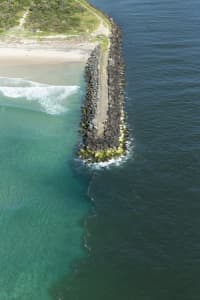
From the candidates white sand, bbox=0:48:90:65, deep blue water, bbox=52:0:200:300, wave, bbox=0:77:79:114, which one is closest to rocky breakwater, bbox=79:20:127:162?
deep blue water, bbox=52:0:200:300

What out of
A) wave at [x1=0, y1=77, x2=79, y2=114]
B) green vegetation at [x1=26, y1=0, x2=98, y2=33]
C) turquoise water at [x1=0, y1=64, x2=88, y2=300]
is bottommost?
turquoise water at [x1=0, y1=64, x2=88, y2=300]

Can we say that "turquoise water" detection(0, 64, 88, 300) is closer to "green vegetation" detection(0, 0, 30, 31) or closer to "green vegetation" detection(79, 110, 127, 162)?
"green vegetation" detection(79, 110, 127, 162)

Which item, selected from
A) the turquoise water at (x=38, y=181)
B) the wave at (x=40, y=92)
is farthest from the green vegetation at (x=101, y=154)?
the wave at (x=40, y=92)

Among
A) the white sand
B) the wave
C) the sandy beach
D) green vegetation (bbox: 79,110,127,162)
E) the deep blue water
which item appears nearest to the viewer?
the deep blue water

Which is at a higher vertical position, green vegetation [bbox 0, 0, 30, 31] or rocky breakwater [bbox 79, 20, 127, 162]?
green vegetation [bbox 0, 0, 30, 31]

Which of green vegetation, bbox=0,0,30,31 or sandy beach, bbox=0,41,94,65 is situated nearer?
sandy beach, bbox=0,41,94,65

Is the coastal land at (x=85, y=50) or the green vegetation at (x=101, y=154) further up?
the coastal land at (x=85, y=50)

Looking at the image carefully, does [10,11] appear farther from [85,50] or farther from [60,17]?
[85,50]

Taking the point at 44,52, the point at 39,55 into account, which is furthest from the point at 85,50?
the point at 39,55

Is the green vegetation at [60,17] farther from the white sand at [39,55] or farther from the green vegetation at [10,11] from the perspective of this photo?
the white sand at [39,55]
